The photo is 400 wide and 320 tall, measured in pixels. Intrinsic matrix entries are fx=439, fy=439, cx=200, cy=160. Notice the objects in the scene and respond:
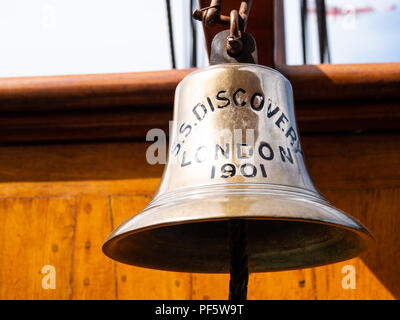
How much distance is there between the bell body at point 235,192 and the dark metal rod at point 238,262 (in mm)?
82

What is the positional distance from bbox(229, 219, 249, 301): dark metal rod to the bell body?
0.27 feet

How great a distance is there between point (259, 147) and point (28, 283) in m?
0.68

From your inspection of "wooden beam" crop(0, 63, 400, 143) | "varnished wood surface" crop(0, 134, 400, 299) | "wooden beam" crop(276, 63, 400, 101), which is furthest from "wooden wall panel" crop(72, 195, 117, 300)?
"wooden beam" crop(276, 63, 400, 101)

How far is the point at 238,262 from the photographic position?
605 mm

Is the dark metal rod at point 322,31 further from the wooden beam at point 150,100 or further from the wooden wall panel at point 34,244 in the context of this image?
the wooden wall panel at point 34,244

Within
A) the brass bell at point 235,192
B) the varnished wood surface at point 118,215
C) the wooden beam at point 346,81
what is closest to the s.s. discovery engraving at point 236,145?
the brass bell at point 235,192

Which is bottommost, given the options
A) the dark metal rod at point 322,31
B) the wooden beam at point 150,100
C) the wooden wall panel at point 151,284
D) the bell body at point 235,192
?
the wooden wall panel at point 151,284

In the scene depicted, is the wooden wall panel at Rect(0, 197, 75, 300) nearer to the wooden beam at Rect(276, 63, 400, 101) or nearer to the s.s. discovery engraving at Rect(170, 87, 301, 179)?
the s.s. discovery engraving at Rect(170, 87, 301, 179)

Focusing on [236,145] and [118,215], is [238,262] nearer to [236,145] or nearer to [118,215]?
[236,145]

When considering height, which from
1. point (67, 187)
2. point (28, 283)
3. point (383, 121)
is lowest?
point (28, 283)

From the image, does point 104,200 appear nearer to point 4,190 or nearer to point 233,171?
point 4,190

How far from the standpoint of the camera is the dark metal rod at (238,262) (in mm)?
579

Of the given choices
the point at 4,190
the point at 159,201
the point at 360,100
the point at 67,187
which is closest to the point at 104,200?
the point at 67,187

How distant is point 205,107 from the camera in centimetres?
67
